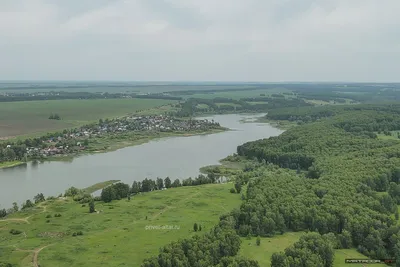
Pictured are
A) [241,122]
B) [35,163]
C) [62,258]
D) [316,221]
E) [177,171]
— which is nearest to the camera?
[62,258]

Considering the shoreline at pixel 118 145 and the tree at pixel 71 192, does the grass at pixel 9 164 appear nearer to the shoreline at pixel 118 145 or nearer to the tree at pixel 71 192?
the shoreline at pixel 118 145

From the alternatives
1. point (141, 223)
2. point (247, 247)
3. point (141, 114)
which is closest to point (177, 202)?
point (141, 223)

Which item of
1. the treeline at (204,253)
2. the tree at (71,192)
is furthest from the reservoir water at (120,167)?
the treeline at (204,253)

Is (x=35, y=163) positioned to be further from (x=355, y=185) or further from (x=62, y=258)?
(x=355, y=185)

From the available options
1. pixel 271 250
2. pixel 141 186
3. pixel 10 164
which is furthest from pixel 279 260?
pixel 10 164

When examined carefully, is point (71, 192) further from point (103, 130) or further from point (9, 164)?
point (103, 130)

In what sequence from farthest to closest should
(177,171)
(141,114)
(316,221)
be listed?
1. (141,114)
2. (177,171)
3. (316,221)

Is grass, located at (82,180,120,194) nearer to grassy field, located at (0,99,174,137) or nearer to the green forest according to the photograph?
the green forest
